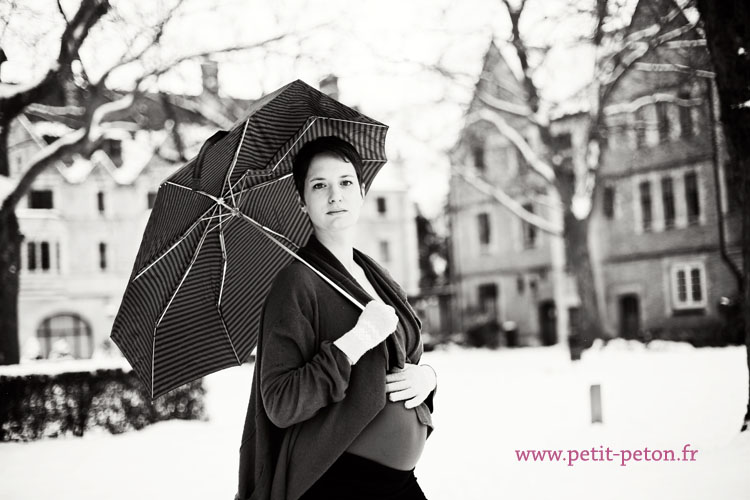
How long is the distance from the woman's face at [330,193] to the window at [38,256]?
36.7m

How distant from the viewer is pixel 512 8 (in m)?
18.8

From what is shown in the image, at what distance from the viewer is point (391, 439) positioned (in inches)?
94.2

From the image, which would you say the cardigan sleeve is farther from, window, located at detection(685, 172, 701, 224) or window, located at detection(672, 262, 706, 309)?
window, located at detection(685, 172, 701, 224)

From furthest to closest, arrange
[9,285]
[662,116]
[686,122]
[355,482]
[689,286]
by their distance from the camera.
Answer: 1. [689,286]
2. [686,122]
3. [662,116]
4. [9,285]
5. [355,482]

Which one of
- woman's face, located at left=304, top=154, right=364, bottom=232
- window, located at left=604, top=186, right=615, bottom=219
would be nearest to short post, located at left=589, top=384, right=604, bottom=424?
woman's face, located at left=304, top=154, right=364, bottom=232

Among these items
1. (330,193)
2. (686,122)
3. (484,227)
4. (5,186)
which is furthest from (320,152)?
(484,227)

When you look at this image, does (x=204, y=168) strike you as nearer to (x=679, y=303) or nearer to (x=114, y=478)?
(x=114, y=478)

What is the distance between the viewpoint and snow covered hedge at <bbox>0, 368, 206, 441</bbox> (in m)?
10.6

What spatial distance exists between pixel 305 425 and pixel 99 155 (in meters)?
38.8

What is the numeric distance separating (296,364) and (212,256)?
1091 mm

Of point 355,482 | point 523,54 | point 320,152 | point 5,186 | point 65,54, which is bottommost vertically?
point 355,482

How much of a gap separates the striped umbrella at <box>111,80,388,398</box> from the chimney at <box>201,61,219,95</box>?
498 inches

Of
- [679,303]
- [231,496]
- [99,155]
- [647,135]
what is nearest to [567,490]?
[231,496]

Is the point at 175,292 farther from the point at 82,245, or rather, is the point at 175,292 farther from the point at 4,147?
the point at 82,245
